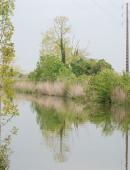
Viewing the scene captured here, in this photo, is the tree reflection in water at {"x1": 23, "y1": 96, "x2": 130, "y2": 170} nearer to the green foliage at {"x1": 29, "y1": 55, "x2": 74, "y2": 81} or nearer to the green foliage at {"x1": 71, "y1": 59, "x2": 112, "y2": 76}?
the green foliage at {"x1": 29, "y1": 55, "x2": 74, "y2": 81}

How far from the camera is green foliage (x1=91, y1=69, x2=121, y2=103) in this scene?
120ft

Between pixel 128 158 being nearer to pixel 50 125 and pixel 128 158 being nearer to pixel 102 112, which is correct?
pixel 50 125

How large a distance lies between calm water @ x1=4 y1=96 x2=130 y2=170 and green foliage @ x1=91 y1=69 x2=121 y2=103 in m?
8.40

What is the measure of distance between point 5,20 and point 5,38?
0.40 metres

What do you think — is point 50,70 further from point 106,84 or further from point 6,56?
point 6,56

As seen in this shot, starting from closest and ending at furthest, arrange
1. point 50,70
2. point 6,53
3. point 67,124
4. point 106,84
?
point 6,53 → point 67,124 → point 106,84 → point 50,70

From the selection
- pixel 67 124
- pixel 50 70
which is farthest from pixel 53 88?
pixel 67 124

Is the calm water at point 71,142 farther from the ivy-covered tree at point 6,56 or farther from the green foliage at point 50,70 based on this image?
the green foliage at point 50,70

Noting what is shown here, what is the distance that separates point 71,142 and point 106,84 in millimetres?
18986

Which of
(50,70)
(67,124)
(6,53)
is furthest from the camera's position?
(50,70)

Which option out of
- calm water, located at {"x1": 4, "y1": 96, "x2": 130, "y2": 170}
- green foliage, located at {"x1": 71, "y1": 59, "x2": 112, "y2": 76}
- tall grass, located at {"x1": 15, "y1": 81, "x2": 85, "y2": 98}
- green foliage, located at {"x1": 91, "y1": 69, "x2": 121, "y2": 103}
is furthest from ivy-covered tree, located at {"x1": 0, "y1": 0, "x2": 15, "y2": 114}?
green foliage, located at {"x1": 71, "y1": 59, "x2": 112, "y2": 76}

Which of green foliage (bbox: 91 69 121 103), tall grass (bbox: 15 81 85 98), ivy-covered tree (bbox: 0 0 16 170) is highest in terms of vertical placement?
ivy-covered tree (bbox: 0 0 16 170)

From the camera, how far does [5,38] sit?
12062mm

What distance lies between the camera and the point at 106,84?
3694 centimetres
